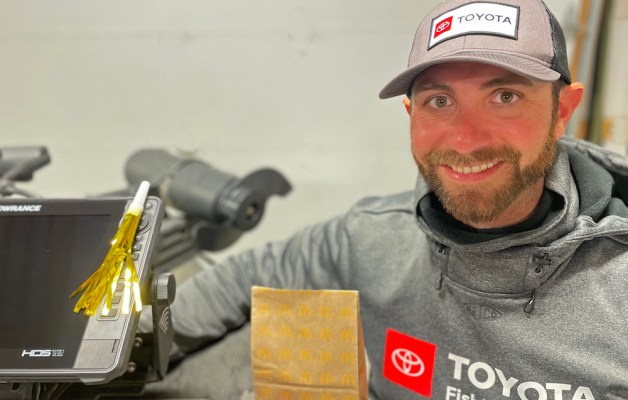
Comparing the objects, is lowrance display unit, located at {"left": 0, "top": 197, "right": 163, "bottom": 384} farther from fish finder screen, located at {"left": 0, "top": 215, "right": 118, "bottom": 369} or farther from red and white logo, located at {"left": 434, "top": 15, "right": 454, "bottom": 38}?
red and white logo, located at {"left": 434, "top": 15, "right": 454, "bottom": 38}

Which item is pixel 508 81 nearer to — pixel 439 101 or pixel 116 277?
pixel 439 101

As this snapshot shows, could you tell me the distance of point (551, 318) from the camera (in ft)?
2.70

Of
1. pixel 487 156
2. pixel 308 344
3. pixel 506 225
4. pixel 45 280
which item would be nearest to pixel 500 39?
pixel 487 156

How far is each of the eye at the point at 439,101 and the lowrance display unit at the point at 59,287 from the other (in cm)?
45

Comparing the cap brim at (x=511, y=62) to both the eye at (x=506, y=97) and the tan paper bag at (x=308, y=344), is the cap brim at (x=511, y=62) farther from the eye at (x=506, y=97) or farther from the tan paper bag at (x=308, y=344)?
the tan paper bag at (x=308, y=344)

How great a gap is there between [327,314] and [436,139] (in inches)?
12.3

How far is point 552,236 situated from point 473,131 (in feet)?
0.64

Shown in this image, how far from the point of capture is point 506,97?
2.61 ft

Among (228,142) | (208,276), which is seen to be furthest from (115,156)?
(208,276)

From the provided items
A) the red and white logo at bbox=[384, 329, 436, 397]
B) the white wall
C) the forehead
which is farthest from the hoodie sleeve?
the white wall

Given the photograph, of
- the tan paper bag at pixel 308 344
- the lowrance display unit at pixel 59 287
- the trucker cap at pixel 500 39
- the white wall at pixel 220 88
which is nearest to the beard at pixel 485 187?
the trucker cap at pixel 500 39

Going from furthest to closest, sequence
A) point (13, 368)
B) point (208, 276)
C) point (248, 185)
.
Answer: point (248, 185) < point (208, 276) < point (13, 368)

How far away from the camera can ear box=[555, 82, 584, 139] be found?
848 mm

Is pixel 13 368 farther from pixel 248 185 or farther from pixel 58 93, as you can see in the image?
pixel 58 93
